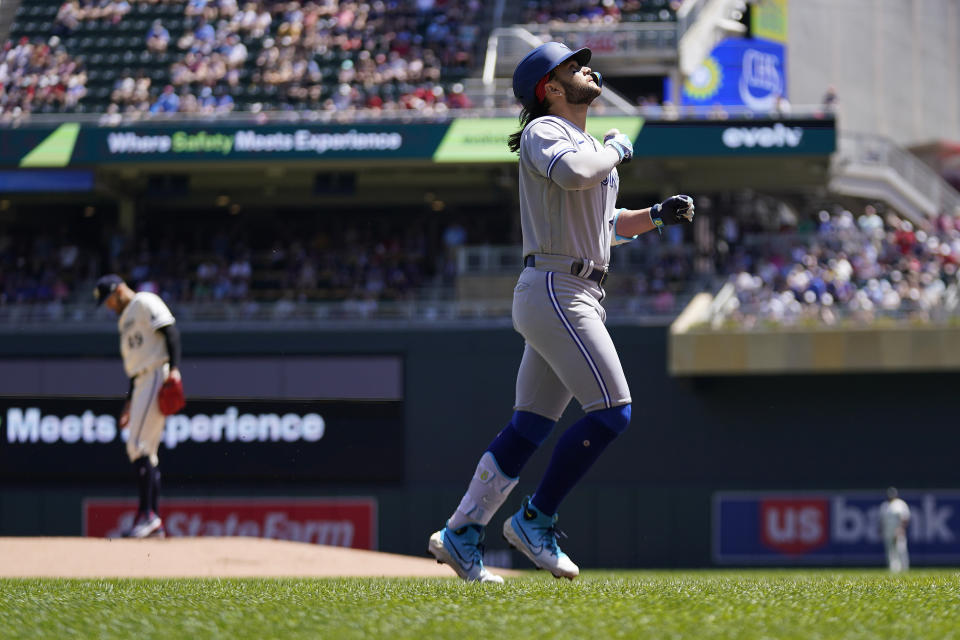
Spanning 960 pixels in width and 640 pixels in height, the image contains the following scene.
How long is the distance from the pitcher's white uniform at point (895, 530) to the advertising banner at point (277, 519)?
689 centimetres

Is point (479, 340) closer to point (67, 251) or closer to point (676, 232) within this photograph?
point (676, 232)

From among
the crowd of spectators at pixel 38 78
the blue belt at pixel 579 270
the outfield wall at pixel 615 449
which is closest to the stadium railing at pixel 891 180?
the outfield wall at pixel 615 449

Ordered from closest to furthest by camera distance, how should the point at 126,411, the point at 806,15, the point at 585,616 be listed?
the point at 585,616, the point at 126,411, the point at 806,15

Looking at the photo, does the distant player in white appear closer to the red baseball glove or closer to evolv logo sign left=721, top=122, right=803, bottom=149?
evolv logo sign left=721, top=122, right=803, bottom=149

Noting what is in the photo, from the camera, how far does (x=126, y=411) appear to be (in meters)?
9.24

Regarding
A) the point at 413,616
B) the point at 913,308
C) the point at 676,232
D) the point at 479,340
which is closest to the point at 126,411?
the point at 413,616

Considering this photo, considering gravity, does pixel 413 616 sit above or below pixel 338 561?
above

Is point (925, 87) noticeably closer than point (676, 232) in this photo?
No

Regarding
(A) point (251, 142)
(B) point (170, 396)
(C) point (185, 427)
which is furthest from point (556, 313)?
(A) point (251, 142)

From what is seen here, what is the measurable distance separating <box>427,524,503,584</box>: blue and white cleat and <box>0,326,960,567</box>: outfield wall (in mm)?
13067

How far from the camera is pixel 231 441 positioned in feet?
60.5

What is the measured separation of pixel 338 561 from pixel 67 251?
48.8 ft

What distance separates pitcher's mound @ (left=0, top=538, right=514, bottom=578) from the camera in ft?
24.1

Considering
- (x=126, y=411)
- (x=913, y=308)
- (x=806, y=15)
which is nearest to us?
(x=126, y=411)
